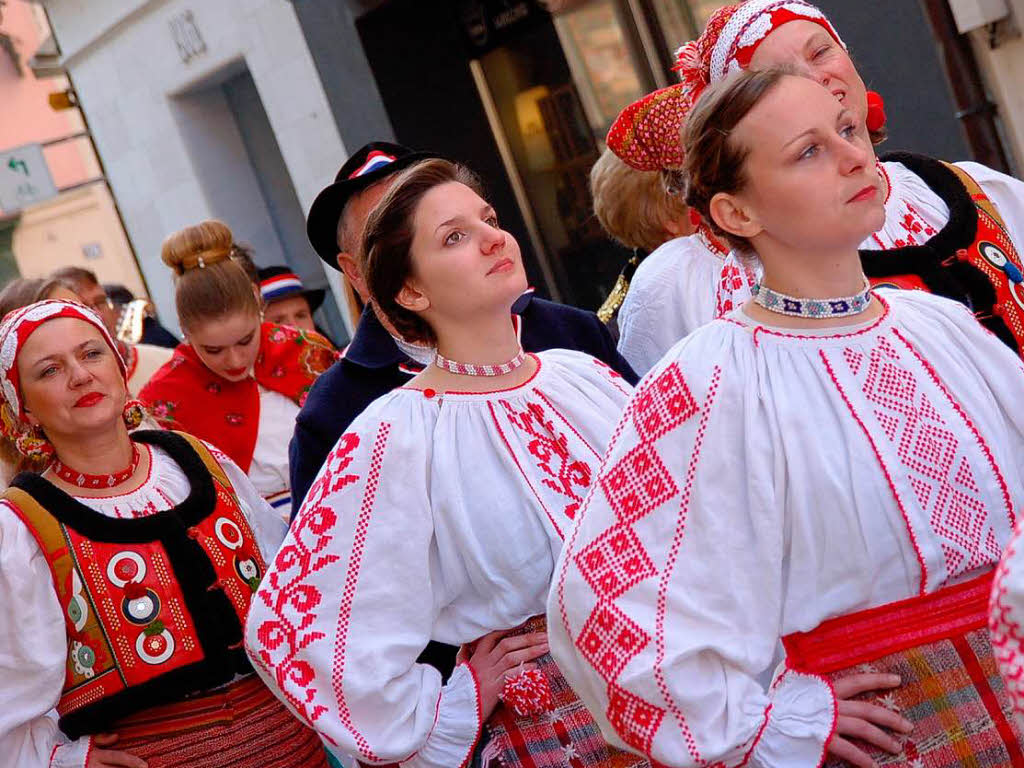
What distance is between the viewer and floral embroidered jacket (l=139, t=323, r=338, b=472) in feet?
16.2

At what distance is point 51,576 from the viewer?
3.26m

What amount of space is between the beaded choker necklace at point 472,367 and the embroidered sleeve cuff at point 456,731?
592mm

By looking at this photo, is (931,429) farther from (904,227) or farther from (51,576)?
(51,576)

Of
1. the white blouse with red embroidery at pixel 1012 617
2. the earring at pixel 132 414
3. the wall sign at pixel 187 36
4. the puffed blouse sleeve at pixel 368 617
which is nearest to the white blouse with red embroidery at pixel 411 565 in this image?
the puffed blouse sleeve at pixel 368 617

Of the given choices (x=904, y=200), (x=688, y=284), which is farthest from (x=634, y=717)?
(x=688, y=284)

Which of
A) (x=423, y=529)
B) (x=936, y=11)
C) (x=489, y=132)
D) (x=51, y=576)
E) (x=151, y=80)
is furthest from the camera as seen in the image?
(x=151, y=80)

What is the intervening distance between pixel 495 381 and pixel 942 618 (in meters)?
1.11

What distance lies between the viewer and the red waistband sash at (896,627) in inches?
83.4

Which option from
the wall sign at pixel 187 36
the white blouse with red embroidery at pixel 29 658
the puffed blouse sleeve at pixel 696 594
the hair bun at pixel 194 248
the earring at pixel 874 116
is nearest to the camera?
the puffed blouse sleeve at pixel 696 594

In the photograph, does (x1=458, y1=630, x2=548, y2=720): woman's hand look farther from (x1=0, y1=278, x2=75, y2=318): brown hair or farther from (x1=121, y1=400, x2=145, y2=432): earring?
(x1=0, y1=278, x2=75, y2=318): brown hair

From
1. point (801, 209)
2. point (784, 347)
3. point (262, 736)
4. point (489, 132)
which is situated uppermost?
point (489, 132)

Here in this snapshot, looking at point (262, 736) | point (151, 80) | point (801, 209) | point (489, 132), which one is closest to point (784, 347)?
point (801, 209)

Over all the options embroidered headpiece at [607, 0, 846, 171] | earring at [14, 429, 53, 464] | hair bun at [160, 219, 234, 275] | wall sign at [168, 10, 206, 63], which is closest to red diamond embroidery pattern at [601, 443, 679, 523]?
embroidered headpiece at [607, 0, 846, 171]

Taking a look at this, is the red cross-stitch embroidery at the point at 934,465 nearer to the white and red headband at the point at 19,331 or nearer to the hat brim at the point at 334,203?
the hat brim at the point at 334,203
